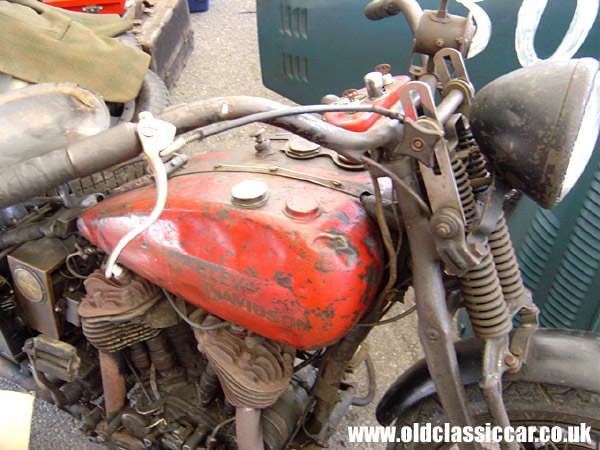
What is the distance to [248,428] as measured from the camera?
1.18 meters

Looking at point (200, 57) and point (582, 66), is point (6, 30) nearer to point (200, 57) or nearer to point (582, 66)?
point (582, 66)

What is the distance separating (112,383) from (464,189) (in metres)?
1.07

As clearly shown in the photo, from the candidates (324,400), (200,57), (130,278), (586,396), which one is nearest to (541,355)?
(586,396)

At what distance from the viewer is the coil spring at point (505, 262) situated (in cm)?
96

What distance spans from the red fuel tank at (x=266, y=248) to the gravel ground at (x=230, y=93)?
944 millimetres

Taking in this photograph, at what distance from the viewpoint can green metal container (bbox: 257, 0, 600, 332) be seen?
1599mm

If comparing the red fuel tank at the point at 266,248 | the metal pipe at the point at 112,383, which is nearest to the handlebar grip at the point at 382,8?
the red fuel tank at the point at 266,248

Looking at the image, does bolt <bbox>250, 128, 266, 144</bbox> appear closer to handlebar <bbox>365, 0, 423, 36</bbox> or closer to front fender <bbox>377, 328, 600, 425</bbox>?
handlebar <bbox>365, 0, 423, 36</bbox>

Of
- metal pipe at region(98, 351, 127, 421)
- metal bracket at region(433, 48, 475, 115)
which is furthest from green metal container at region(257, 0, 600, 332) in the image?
metal pipe at region(98, 351, 127, 421)

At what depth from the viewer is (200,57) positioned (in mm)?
4430

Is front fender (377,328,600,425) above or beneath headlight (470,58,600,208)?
beneath

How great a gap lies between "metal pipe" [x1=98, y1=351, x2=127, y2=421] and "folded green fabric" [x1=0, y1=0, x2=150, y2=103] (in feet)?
3.32

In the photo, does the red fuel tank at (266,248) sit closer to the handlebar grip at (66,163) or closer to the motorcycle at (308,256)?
the motorcycle at (308,256)

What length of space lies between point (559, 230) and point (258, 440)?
1190 mm
